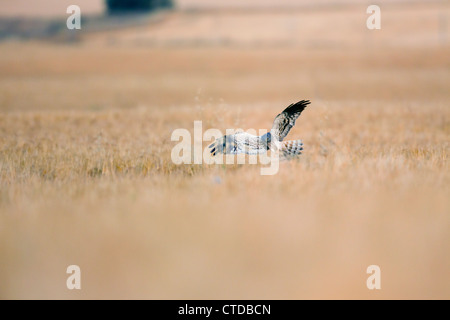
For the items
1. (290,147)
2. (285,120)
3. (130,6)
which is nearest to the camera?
(285,120)

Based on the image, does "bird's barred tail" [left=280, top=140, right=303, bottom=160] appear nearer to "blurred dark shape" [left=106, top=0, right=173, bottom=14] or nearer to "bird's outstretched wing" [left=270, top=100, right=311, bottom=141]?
"bird's outstretched wing" [left=270, top=100, right=311, bottom=141]

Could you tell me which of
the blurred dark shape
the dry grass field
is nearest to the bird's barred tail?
the dry grass field

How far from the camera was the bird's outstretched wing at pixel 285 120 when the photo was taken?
18.2 feet

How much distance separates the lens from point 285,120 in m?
5.61

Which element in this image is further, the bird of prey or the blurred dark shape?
the blurred dark shape

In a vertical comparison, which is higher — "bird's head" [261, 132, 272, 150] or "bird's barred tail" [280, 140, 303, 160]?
"bird's head" [261, 132, 272, 150]

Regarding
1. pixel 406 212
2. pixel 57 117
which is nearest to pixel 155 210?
pixel 406 212

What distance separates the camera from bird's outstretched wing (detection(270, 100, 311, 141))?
5547mm

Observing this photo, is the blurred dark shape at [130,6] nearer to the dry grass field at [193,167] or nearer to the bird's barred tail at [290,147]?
the dry grass field at [193,167]

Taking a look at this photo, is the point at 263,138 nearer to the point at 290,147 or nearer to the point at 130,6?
the point at 290,147

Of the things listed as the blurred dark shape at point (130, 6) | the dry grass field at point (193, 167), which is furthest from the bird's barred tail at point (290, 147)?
the blurred dark shape at point (130, 6)

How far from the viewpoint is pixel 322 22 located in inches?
2071

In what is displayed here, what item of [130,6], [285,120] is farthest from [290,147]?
[130,6]

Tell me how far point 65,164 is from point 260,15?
191ft
